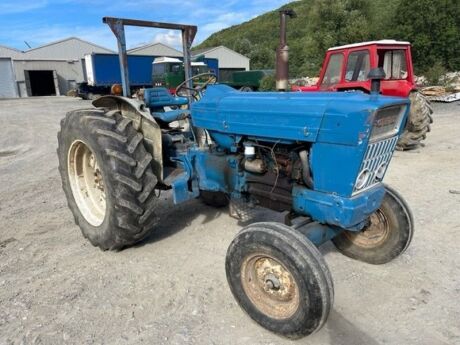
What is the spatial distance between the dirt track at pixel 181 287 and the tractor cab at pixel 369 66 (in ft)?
10.4

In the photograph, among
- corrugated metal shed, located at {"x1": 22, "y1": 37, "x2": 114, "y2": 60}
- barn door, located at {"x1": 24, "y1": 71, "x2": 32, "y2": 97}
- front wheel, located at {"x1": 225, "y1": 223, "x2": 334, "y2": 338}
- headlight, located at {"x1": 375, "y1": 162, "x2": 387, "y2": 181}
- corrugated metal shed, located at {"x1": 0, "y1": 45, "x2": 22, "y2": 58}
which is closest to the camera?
front wheel, located at {"x1": 225, "y1": 223, "x2": 334, "y2": 338}

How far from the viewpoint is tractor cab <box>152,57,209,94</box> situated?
20406 millimetres

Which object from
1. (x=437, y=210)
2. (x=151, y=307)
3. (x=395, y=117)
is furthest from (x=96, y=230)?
(x=437, y=210)

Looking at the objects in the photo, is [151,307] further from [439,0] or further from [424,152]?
[439,0]

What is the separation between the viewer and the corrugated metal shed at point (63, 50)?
37.0 metres

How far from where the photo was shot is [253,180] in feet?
10.1

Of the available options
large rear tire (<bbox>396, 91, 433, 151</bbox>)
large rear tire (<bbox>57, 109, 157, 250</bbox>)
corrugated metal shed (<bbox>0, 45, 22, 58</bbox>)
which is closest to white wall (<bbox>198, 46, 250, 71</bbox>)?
corrugated metal shed (<bbox>0, 45, 22, 58</bbox>)

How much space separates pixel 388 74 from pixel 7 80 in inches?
1355

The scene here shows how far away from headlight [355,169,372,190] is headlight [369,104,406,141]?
0.23m

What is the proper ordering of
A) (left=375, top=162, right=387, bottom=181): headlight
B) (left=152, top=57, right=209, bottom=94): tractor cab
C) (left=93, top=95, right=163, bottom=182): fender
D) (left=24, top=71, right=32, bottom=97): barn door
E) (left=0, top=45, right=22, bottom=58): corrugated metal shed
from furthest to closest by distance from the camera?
(left=0, top=45, right=22, bottom=58): corrugated metal shed < (left=24, top=71, right=32, bottom=97): barn door < (left=152, top=57, right=209, bottom=94): tractor cab < (left=93, top=95, right=163, bottom=182): fender < (left=375, top=162, right=387, bottom=181): headlight

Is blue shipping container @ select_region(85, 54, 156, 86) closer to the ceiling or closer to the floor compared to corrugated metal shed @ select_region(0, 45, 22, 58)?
closer to the floor

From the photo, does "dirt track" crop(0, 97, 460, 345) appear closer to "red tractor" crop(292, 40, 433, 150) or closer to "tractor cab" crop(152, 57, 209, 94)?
"red tractor" crop(292, 40, 433, 150)

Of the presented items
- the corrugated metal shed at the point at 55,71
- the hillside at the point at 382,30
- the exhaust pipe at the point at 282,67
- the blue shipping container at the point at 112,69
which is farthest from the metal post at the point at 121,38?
the corrugated metal shed at the point at 55,71

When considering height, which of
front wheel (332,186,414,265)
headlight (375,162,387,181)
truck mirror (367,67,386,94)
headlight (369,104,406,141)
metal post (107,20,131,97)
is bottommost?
front wheel (332,186,414,265)
